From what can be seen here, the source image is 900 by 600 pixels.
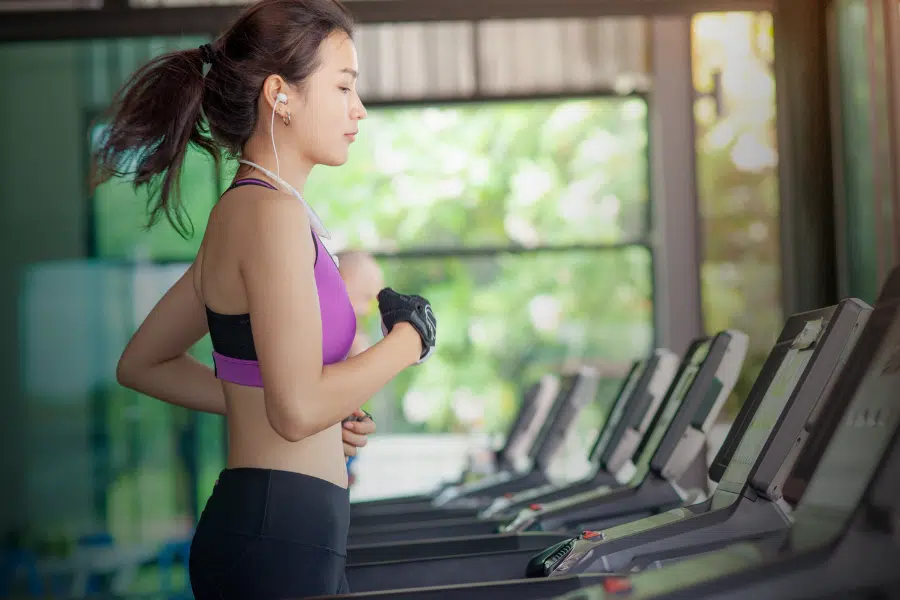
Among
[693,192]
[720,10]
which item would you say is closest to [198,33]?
[720,10]

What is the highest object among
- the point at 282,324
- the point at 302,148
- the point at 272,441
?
the point at 302,148

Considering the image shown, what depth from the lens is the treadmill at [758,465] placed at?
1829 millimetres

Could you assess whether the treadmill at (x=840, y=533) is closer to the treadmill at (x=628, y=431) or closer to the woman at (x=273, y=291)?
the woman at (x=273, y=291)

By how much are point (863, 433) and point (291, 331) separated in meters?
0.70

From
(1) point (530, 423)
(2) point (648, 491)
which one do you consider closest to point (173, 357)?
(2) point (648, 491)

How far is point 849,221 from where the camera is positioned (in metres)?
4.34

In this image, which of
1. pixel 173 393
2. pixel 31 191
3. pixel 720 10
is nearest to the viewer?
pixel 173 393

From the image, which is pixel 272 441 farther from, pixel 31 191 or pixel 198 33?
pixel 31 191

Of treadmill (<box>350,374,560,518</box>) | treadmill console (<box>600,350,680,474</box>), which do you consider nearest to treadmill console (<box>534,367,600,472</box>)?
treadmill (<box>350,374,560,518</box>)

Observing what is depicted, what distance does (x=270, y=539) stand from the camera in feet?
4.98

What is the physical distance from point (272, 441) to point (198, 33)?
3003 mm

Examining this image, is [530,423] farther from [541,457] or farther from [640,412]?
[640,412]

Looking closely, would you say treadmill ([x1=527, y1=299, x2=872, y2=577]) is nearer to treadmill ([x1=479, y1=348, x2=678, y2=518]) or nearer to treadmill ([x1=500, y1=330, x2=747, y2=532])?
treadmill ([x1=500, y1=330, x2=747, y2=532])

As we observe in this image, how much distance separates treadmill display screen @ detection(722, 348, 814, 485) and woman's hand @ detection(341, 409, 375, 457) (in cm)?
66
